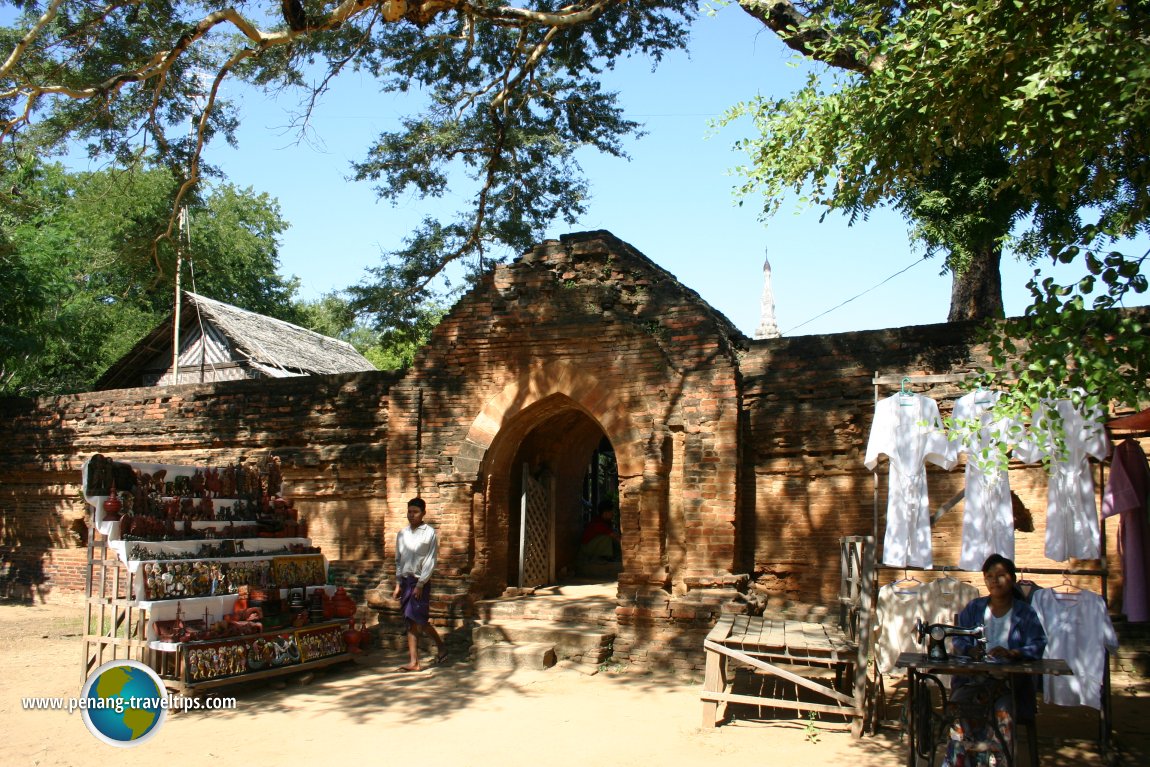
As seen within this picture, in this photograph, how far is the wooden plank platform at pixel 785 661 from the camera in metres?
6.82

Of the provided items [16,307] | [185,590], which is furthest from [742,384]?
[16,307]

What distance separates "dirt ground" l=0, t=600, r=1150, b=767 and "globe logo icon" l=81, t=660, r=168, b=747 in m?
0.11

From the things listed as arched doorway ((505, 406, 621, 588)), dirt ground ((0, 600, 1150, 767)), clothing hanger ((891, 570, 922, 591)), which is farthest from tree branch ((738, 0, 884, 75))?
dirt ground ((0, 600, 1150, 767))

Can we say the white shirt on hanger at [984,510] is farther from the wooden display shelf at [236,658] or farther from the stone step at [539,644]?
the wooden display shelf at [236,658]

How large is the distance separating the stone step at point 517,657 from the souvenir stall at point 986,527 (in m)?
3.21

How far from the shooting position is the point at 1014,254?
1370 cm

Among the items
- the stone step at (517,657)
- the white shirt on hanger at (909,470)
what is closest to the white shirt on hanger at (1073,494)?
the white shirt on hanger at (909,470)

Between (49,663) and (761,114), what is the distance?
8.83 metres

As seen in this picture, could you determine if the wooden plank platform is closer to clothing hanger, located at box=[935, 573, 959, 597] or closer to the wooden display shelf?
→ clothing hanger, located at box=[935, 573, 959, 597]

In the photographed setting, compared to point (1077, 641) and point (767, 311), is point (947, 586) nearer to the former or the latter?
point (1077, 641)

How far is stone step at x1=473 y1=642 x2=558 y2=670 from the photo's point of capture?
8.95m

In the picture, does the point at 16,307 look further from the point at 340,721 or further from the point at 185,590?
the point at 340,721

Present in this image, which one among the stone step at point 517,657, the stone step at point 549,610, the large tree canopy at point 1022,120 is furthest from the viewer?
the stone step at point 549,610

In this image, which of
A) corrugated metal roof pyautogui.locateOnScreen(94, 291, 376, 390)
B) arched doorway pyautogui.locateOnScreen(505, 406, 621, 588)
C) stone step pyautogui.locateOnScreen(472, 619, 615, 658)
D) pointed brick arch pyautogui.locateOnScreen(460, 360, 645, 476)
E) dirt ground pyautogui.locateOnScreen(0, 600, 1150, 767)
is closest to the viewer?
dirt ground pyautogui.locateOnScreen(0, 600, 1150, 767)
